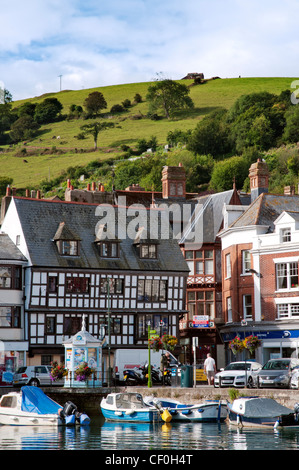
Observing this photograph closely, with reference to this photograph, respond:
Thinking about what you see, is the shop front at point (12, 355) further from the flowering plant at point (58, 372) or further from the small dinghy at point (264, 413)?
the small dinghy at point (264, 413)

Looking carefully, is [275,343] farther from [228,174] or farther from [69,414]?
[228,174]

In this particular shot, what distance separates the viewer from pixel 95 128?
17412 cm

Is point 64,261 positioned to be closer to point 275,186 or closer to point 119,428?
point 119,428

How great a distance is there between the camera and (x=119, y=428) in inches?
1604

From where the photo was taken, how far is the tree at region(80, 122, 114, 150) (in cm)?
17368

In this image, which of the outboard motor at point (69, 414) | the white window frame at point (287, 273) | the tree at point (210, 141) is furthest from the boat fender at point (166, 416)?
the tree at point (210, 141)

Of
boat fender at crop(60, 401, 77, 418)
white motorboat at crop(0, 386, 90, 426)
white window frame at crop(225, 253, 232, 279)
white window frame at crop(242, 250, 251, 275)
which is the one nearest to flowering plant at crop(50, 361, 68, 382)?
white motorboat at crop(0, 386, 90, 426)

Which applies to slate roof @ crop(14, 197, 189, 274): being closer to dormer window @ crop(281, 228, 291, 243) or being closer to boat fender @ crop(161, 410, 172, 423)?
dormer window @ crop(281, 228, 291, 243)

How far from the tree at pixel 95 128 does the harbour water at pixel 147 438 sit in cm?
13300

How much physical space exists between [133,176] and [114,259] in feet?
228

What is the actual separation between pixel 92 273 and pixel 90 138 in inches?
4768

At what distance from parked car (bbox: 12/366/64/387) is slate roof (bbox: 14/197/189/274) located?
320 inches

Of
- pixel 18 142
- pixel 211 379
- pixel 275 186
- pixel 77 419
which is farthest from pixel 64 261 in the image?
pixel 18 142

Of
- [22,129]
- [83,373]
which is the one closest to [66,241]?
[83,373]
